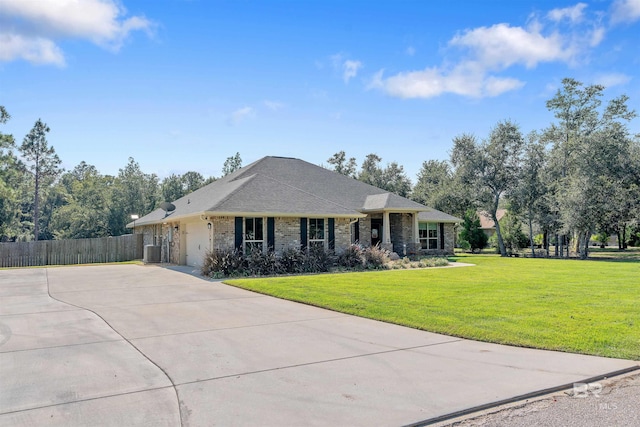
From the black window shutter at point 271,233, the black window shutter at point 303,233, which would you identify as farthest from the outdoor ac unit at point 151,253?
the black window shutter at point 303,233

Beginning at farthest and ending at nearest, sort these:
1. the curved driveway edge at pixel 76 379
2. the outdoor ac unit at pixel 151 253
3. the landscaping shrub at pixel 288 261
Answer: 1. the outdoor ac unit at pixel 151 253
2. the landscaping shrub at pixel 288 261
3. the curved driveway edge at pixel 76 379

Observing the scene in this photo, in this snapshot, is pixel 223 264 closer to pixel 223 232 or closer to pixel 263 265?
pixel 263 265

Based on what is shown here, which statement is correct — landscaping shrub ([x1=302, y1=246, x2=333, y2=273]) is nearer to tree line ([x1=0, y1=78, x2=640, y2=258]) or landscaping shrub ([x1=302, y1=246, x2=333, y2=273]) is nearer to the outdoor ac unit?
the outdoor ac unit

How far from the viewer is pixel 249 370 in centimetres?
517

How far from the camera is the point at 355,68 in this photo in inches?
653

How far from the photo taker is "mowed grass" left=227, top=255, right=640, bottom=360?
21.5 feet

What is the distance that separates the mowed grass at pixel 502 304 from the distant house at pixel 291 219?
385 centimetres

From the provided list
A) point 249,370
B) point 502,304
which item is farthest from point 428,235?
point 249,370

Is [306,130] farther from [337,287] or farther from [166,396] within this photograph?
[166,396]

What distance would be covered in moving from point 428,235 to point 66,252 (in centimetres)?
2237

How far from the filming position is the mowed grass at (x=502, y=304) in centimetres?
654

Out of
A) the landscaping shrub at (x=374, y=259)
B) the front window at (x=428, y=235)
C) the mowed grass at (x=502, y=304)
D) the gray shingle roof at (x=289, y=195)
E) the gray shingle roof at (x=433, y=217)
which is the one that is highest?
the gray shingle roof at (x=289, y=195)

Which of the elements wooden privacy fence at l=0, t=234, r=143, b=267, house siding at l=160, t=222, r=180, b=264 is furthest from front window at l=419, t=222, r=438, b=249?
wooden privacy fence at l=0, t=234, r=143, b=267

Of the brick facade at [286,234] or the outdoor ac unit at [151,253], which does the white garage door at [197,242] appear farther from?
the outdoor ac unit at [151,253]
